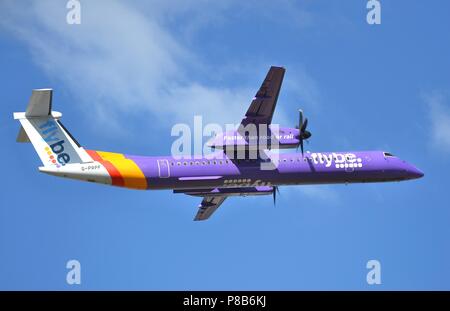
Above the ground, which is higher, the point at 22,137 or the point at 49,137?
the point at 22,137

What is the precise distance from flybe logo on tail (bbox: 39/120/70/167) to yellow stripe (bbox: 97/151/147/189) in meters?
2.01

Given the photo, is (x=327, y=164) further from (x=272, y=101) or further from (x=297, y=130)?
(x=272, y=101)

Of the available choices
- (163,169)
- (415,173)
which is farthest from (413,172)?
(163,169)

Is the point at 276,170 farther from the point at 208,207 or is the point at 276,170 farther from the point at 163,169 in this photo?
the point at 208,207

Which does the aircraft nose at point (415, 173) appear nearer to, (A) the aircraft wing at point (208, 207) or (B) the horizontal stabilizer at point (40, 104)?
(A) the aircraft wing at point (208, 207)

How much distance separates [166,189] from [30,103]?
28.3 ft

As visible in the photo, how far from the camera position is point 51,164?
137 ft

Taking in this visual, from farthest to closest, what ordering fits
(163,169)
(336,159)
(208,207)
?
(208,207) < (336,159) < (163,169)

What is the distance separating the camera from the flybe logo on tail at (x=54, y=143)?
42.1 metres

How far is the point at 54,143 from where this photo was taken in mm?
42344

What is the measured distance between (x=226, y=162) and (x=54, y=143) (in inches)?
364
